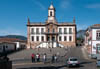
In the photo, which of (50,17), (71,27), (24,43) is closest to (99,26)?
(71,27)

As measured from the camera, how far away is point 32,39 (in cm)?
8050

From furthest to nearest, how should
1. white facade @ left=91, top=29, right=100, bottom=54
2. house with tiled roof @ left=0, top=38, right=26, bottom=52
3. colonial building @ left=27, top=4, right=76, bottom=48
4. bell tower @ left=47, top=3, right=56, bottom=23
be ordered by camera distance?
bell tower @ left=47, top=3, right=56, bottom=23 → colonial building @ left=27, top=4, right=76, bottom=48 → house with tiled roof @ left=0, top=38, right=26, bottom=52 → white facade @ left=91, top=29, right=100, bottom=54

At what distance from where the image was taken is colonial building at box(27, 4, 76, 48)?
79250mm

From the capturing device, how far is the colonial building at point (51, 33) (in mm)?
79250

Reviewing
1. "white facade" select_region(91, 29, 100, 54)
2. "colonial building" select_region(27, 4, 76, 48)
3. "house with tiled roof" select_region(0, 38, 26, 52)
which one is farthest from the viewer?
"colonial building" select_region(27, 4, 76, 48)

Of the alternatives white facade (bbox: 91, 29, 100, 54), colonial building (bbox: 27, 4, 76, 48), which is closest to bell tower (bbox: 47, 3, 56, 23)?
colonial building (bbox: 27, 4, 76, 48)

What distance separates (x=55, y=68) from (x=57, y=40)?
54.4 m

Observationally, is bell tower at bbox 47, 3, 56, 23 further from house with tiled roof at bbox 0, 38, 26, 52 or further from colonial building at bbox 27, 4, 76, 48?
house with tiled roof at bbox 0, 38, 26, 52

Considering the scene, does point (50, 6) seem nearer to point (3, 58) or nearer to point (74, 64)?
point (74, 64)

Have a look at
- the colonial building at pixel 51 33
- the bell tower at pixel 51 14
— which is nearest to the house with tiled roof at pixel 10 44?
the colonial building at pixel 51 33

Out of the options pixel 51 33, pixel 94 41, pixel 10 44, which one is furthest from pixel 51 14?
pixel 94 41

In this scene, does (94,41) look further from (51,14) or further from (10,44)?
(51,14)

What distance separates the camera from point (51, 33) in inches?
3164

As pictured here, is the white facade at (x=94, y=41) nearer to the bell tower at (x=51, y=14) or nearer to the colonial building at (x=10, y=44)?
the colonial building at (x=10, y=44)
